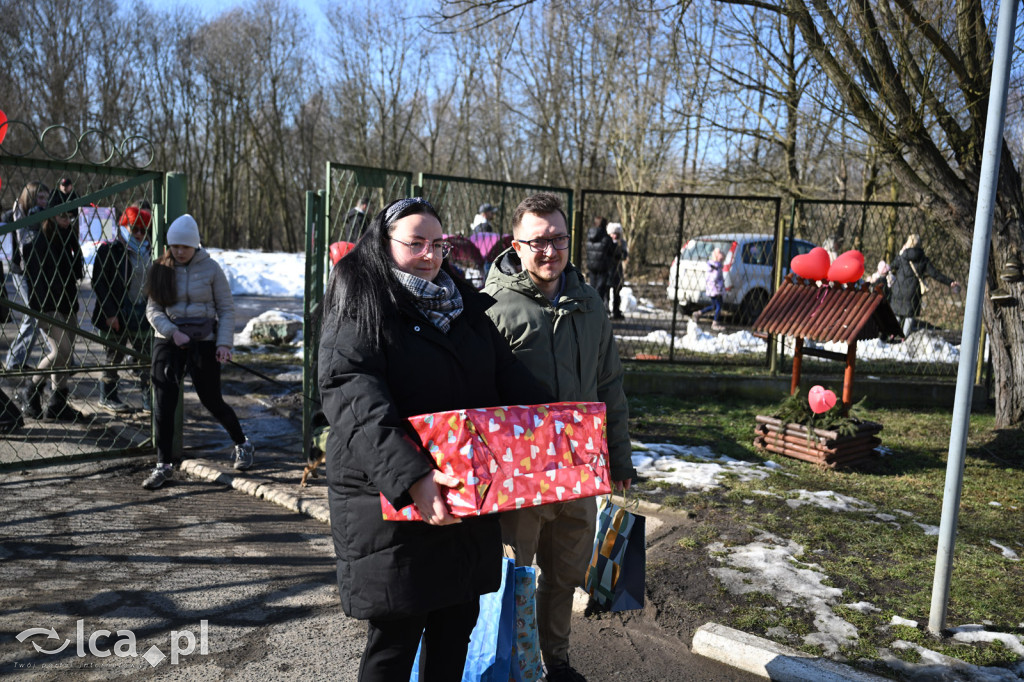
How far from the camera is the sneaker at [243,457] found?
20.2 ft

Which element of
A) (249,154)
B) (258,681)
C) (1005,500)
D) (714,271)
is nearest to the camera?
(258,681)

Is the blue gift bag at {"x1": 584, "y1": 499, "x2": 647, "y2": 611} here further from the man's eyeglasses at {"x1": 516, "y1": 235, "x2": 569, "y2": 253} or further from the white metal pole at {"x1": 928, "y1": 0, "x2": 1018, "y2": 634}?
the white metal pole at {"x1": 928, "y1": 0, "x2": 1018, "y2": 634}

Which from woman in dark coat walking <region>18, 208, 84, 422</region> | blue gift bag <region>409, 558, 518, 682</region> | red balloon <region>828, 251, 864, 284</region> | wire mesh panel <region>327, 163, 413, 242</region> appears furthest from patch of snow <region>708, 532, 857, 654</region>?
woman in dark coat walking <region>18, 208, 84, 422</region>

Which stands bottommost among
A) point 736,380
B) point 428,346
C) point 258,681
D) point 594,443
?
point 258,681

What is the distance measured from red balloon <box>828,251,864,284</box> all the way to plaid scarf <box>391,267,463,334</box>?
203 inches

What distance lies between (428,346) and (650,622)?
7.32 feet

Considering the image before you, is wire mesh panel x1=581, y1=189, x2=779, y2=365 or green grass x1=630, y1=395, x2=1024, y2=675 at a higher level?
wire mesh panel x1=581, y1=189, x2=779, y2=365

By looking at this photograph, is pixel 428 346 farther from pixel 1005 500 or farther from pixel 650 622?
pixel 1005 500

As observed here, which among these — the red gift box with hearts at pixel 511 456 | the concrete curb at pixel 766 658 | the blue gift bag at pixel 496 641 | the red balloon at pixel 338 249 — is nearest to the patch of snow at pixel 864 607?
A: the concrete curb at pixel 766 658

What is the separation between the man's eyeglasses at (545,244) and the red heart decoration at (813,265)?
4.46m

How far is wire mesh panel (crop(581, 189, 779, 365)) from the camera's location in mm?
11945

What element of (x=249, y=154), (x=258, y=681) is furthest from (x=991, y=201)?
(x=249, y=154)

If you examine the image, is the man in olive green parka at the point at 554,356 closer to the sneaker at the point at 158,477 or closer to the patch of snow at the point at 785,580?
the patch of snow at the point at 785,580

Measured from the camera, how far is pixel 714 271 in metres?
14.8
